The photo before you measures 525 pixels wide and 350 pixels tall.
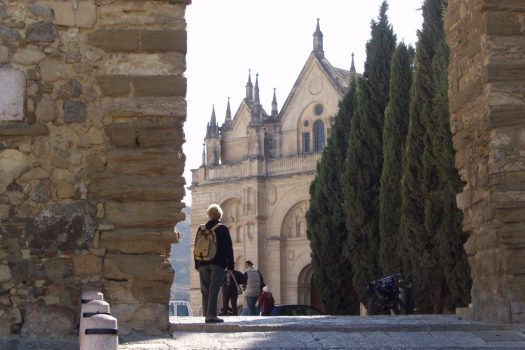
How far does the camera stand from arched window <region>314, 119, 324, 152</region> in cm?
5978

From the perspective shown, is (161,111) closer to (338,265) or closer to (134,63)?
(134,63)

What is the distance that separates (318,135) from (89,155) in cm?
5049

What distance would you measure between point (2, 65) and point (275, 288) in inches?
1954

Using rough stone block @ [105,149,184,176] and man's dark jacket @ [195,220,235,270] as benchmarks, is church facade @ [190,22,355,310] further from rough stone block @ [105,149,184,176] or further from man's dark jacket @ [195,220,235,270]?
rough stone block @ [105,149,184,176]

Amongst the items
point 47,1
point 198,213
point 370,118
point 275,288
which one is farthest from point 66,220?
point 198,213

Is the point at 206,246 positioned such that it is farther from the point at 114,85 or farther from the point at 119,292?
the point at 114,85

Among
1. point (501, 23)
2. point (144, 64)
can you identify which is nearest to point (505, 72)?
point (501, 23)

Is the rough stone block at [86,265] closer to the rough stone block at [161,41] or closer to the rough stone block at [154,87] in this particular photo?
the rough stone block at [154,87]

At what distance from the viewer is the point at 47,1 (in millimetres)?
10039

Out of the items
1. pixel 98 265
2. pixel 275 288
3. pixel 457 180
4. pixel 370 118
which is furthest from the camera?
pixel 275 288

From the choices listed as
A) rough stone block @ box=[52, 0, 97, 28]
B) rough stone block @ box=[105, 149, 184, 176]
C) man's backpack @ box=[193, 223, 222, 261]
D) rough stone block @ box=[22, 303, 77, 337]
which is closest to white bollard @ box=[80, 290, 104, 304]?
rough stone block @ box=[22, 303, 77, 337]

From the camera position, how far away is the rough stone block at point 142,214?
9.85 meters

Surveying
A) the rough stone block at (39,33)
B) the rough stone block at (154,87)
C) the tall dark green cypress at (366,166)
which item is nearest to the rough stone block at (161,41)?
the rough stone block at (154,87)

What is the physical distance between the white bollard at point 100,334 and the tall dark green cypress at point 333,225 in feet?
86.7
